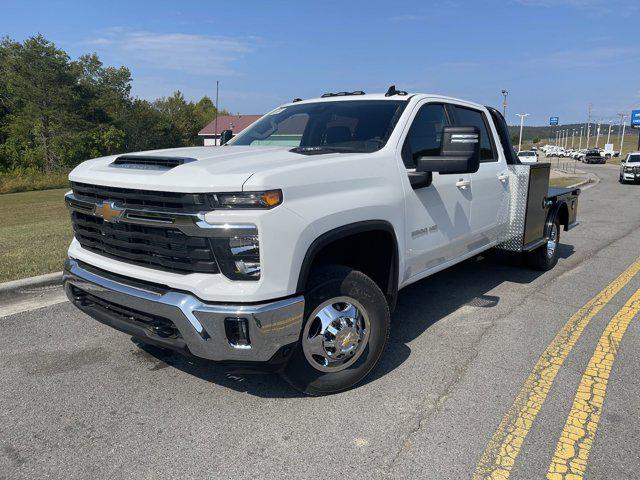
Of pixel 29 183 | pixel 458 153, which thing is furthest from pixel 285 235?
pixel 29 183

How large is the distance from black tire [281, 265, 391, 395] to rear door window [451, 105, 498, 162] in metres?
2.17

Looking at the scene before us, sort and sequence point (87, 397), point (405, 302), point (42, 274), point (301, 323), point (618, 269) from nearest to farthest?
point (301, 323) < point (87, 397) < point (405, 302) < point (42, 274) < point (618, 269)

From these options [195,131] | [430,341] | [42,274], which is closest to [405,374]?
[430,341]

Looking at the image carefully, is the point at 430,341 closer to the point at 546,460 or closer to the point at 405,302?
the point at 405,302

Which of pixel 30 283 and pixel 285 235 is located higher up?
pixel 285 235

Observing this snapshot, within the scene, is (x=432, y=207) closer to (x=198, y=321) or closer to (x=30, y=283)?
(x=198, y=321)

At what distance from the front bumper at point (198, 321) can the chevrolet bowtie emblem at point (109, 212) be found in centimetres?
38

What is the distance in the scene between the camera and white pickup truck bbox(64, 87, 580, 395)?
2.62 metres

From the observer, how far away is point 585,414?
305cm

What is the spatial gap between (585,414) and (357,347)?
1.44 meters

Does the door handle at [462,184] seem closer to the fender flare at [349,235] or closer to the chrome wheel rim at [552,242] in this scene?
the fender flare at [349,235]

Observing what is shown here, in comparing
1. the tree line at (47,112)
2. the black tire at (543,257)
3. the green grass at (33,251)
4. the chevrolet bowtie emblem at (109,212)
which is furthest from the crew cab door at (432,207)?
the tree line at (47,112)

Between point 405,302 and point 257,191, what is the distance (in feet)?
9.94

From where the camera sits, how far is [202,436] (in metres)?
2.82
